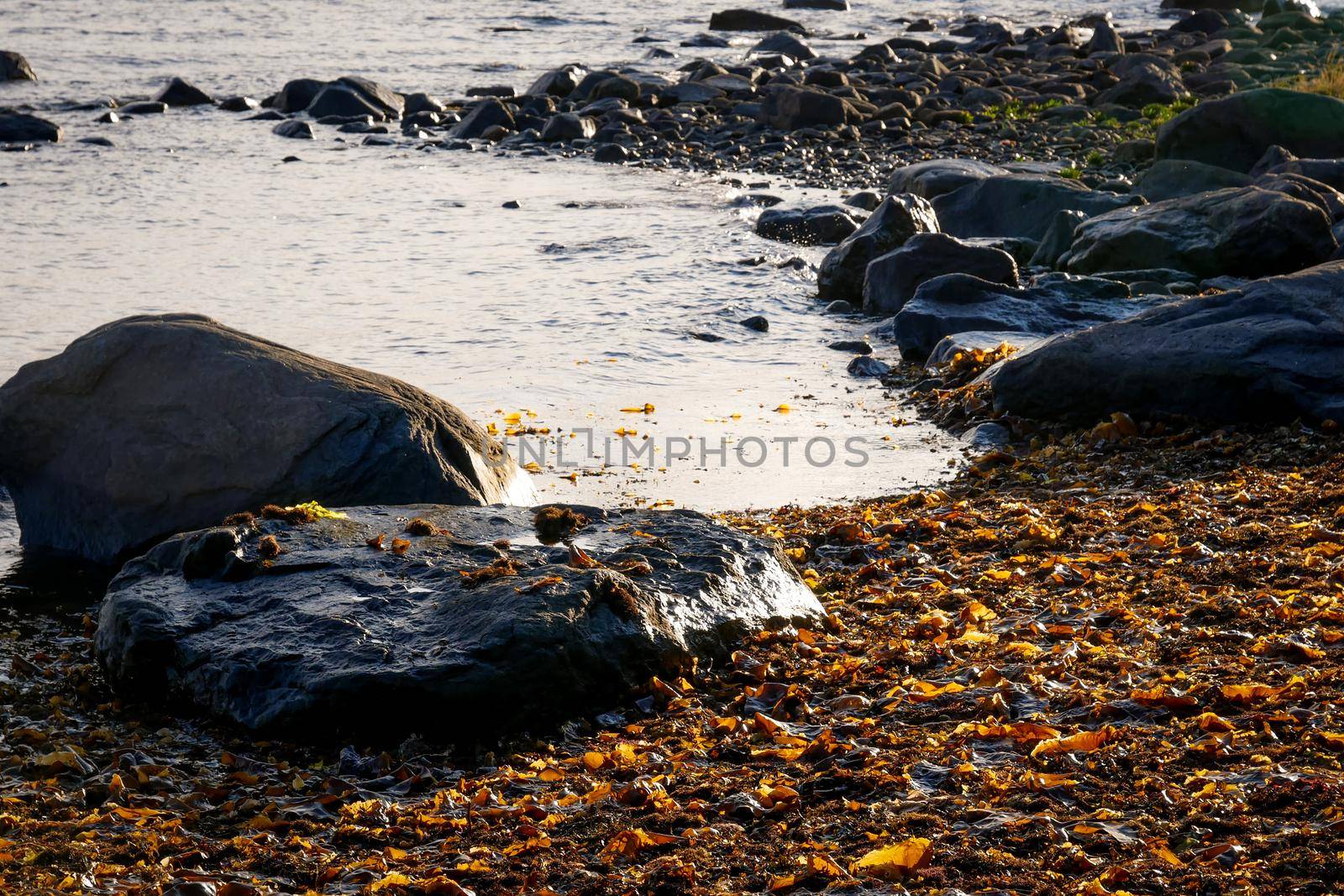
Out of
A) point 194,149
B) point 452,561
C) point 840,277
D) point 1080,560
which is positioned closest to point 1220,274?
point 840,277

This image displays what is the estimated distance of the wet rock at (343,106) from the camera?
2184cm

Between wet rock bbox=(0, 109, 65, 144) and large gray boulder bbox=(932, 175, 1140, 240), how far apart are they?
44.2 feet

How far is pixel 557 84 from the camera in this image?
22.8 metres

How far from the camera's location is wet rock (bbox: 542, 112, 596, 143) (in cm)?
1955

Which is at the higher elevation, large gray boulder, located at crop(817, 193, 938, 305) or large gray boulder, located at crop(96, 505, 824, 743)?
large gray boulder, located at crop(817, 193, 938, 305)

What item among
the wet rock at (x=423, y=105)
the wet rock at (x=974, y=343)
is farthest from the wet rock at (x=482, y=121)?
the wet rock at (x=974, y=343)

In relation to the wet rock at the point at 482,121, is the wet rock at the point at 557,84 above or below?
above

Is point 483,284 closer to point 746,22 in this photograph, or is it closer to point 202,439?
point 202,439

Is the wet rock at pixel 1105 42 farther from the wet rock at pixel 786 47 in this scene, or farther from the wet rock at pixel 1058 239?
the wet rock at pixel 1058 239

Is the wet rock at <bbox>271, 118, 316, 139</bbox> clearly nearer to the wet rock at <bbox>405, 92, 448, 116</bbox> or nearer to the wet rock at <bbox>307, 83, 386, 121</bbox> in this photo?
the wet rock at <bbox>307, 83, 386, 121</bbox>

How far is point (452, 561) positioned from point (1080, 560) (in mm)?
2509

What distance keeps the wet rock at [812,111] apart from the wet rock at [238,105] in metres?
9.65

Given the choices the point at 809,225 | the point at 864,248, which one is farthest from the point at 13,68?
the point at 864,248

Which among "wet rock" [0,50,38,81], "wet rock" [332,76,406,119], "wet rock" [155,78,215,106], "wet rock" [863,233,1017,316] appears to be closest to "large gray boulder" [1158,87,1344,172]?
"wet rock" [863,233,1017,316]
